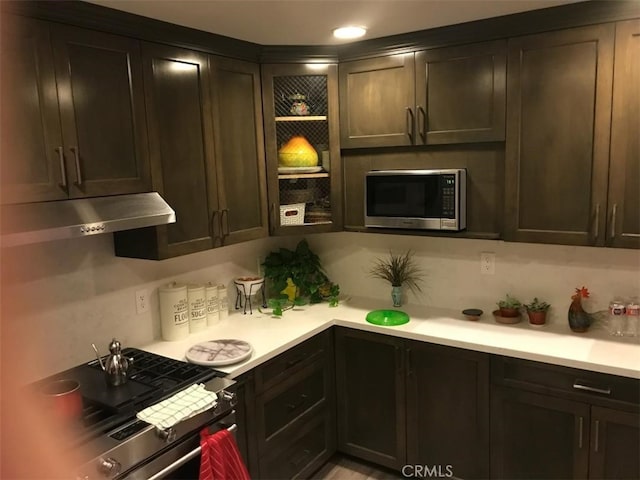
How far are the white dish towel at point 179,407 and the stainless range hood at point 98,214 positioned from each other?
644mm

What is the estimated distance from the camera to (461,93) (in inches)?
94.3

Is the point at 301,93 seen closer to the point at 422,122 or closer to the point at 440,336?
the point at 422,122

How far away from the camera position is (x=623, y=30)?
2.02 metres

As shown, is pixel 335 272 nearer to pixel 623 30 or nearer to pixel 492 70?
pixel 492 70

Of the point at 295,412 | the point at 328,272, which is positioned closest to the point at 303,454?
the point at 295,412

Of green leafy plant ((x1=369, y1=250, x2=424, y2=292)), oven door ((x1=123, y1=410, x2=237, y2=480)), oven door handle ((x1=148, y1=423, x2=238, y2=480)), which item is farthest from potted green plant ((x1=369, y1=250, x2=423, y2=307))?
oven door handle ((x1=148, y1=423, x2=238, y2=480))

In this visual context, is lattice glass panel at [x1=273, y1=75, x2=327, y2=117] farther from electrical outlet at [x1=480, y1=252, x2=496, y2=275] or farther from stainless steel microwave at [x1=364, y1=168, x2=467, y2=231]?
electrical outlet at [x1=480, y1=252, x2=496, y2=275]

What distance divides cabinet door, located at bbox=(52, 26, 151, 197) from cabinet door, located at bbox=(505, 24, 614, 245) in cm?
159

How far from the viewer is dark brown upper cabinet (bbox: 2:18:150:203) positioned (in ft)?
5.64

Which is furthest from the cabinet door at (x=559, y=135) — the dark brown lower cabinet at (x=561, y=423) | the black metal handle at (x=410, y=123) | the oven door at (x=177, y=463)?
the oven door at (x=177, y=463)

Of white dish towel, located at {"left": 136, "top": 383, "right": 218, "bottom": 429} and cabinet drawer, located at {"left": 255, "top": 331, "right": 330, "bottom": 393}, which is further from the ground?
white dish towel, located at {"left": 136, "top": 383, "right": 218, "bottom": 429}

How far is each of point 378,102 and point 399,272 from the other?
37.1 inches

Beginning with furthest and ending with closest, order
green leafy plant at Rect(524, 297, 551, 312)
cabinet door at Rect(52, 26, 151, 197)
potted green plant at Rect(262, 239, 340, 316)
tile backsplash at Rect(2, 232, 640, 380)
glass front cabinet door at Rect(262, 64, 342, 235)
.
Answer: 1. potted green plant at Rect(262, 239, 340, 316)
2. glass front cabinet door at Rect(262, 64, 342, 235)
3. green leafy plant at Rect(524, 297, 551, 312)
4. tile backsplash at Rect(2, 232, 640, 380)
5. cabinet door at Rect(52, 26, 151, 197)

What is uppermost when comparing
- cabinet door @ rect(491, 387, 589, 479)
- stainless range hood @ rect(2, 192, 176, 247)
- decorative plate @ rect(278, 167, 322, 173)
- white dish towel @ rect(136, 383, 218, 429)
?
decorative plate @ rect(278, 167, 322, 173)
